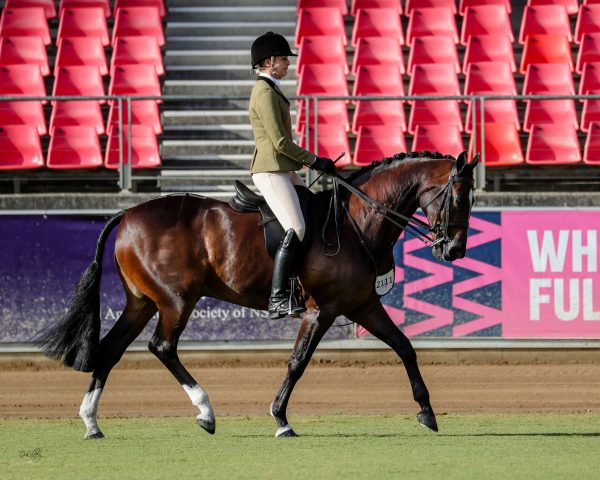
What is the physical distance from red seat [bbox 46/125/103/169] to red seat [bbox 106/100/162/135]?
0.33 m

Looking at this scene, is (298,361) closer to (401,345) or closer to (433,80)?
(401,345)

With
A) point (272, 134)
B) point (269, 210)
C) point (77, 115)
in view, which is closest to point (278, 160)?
point (272, 134)

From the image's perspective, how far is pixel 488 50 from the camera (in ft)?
61.0

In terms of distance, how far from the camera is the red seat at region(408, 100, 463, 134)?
17.1 m

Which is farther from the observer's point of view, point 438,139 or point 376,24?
point 376,24

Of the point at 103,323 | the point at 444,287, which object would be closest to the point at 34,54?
the point at 103,323

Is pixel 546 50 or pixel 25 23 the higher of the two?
pixel 25 23

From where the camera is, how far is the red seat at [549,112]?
675 inches

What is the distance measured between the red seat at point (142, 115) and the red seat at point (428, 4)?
4.42 meters

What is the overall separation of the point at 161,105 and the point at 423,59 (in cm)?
396

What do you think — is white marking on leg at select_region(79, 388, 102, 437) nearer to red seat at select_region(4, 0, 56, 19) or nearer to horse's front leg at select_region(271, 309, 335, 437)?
horse's front leg at select_region(271, 309, 335, 437)

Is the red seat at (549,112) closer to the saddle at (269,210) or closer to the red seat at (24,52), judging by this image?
the red seat at (24,52)

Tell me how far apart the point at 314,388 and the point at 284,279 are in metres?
4.19

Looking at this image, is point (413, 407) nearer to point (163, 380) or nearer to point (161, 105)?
point (163, 380)
